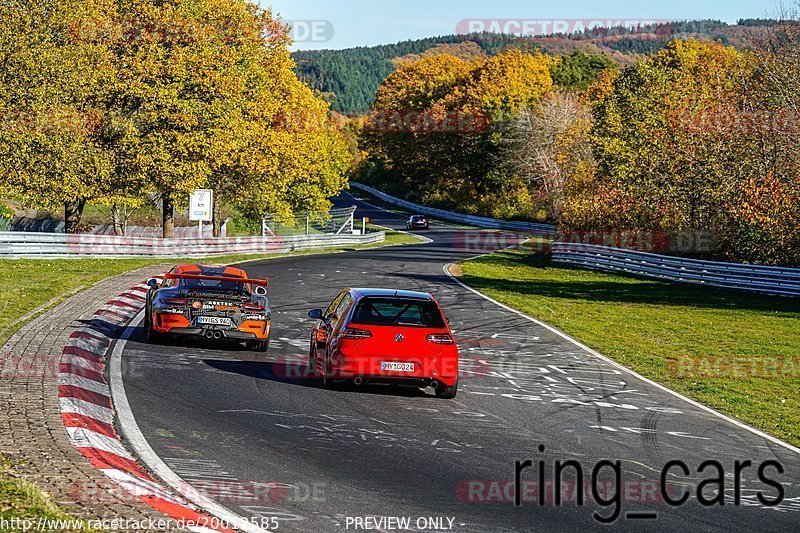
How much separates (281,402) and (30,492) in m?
5.49

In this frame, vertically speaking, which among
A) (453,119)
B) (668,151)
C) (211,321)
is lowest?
(211,321)

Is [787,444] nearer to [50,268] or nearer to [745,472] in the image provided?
[745,472]

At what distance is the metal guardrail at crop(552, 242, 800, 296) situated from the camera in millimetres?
32438

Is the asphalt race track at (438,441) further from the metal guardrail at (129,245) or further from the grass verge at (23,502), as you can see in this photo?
the metal guardrail at (129,245)

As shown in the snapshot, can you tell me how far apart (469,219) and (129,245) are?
5814cm

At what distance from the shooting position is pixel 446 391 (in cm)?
1348

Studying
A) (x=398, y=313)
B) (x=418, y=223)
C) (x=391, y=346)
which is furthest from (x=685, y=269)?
(x=418, y=223)

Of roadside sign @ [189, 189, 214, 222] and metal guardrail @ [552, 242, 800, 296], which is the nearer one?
Answer: metal guardrail @ [552, 242, 800, 296]

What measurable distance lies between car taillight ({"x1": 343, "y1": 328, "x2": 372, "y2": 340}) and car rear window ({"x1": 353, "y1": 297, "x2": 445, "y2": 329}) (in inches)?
6.5

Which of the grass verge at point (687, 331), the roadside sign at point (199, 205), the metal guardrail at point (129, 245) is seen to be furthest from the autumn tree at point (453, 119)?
the grass verge at point (687, 331)

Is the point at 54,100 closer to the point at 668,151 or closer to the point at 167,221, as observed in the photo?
the point at 167,221

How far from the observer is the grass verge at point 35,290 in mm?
6805
